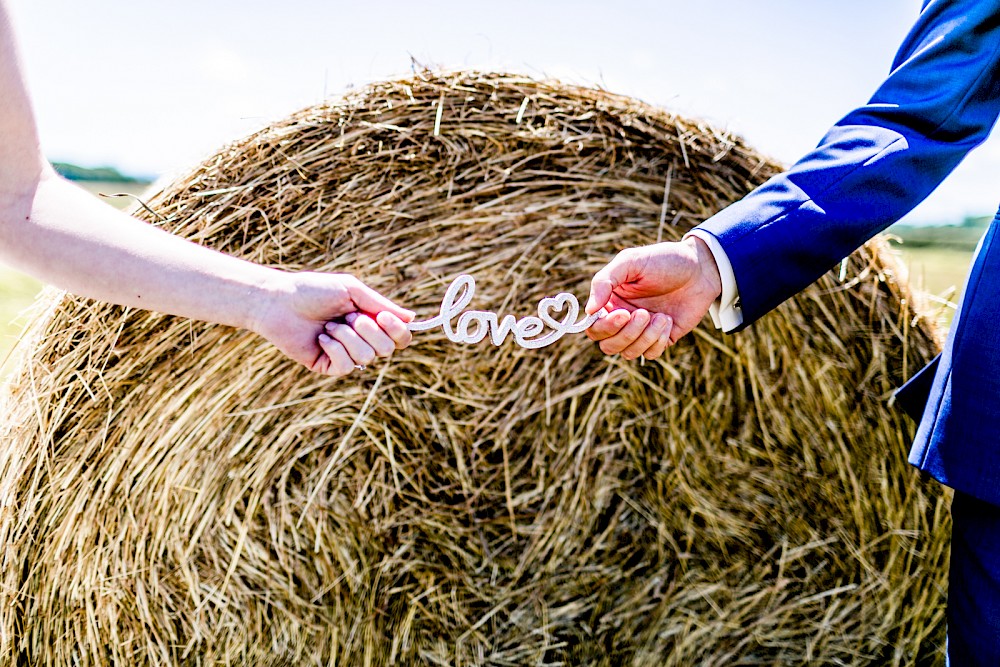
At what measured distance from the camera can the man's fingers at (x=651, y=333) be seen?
100 centimetres

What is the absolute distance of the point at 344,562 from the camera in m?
1.52

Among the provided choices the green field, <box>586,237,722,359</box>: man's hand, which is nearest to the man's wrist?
<box>586,237,722,359</box>: man's hand

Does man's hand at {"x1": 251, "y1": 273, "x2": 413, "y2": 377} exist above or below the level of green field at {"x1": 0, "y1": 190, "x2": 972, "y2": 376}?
above

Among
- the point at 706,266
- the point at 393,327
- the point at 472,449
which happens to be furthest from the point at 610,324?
the point at 472,449

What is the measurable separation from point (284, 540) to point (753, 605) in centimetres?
95

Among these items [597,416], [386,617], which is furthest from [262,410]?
[597,416]

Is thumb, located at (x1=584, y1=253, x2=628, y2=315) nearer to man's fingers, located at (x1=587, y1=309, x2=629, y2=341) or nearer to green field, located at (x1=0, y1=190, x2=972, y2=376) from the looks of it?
man's fingers, located at (x1=587, y1=309, x2=629, y2=341)

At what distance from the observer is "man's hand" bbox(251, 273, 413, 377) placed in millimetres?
957

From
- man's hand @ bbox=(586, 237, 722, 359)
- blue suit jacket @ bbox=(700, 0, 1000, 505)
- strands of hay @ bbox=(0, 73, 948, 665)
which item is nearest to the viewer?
blue suit jacket @ bbox=(700, 0, 1000, 505)

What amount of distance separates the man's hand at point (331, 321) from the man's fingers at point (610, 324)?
24 cm

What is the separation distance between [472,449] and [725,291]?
30.7 inches

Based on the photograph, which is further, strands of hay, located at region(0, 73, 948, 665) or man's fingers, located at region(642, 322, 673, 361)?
strands of hay, located at region(0, 73, 948, 665)

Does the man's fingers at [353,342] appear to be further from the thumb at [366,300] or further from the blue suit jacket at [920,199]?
the blue suit jacket at [920,199]

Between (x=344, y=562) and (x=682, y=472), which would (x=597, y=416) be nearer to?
(x=682, y=472)
